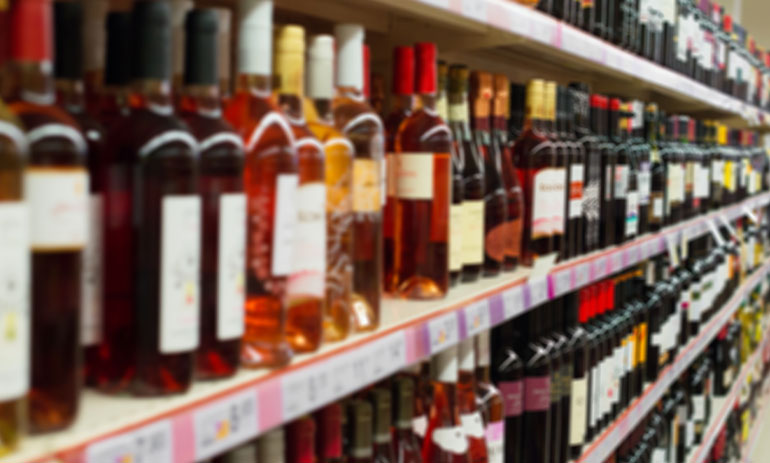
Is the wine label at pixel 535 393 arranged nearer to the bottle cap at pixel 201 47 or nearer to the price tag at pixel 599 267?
the price tag at pixel 599 267

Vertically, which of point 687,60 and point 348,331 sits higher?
point 687,60

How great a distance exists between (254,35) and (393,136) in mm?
492

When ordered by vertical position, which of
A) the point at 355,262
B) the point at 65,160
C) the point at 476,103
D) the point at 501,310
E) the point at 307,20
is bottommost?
the point at 501,310

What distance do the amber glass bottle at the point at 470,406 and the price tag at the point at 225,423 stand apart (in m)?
0.65

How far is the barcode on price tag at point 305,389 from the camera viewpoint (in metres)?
0.82

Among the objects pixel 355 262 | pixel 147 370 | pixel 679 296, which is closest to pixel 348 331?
pixel 355 262

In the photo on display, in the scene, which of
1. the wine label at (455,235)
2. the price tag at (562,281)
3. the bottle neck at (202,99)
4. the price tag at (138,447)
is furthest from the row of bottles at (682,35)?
the price tag at (138,447)

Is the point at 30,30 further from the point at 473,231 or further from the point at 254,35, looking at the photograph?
the point at 473,231

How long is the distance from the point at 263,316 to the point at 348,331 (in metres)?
0.17

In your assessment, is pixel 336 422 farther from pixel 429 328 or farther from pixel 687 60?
pixel 687 60

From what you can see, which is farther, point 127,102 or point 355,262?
point 355,262

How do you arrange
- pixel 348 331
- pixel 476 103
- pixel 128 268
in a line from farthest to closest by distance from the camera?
pixel 476 103
pixel 348 331
pixel 128 268

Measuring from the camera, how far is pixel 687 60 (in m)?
2.92

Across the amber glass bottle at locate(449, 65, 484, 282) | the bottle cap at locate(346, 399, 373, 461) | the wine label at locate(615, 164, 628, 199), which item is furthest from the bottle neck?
the wine label at locate(615, 164, 628, 199)
